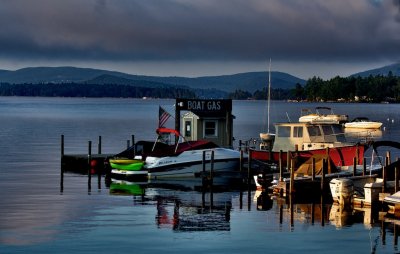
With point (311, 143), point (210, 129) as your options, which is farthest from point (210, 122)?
point (311, 143)

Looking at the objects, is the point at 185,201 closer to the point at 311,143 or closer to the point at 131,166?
the point at 131,166

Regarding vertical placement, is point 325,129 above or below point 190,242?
above

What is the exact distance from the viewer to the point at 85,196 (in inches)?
1972

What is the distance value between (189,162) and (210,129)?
23.7 ft

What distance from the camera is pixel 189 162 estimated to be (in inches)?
2248

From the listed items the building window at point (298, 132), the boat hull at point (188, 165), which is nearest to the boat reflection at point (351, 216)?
the boat hull at point (188, 165)

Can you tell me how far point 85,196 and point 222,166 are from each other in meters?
10.9

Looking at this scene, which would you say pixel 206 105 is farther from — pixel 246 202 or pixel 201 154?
pixel 246 202

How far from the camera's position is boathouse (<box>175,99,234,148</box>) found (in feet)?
208

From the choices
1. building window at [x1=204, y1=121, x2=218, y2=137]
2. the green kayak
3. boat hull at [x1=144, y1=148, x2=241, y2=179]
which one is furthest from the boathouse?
the green kayak

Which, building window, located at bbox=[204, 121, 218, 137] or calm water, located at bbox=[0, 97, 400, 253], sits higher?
building window, located at bbox=[204, 121, 218, 137]

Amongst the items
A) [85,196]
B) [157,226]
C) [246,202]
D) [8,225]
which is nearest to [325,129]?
[246,202]

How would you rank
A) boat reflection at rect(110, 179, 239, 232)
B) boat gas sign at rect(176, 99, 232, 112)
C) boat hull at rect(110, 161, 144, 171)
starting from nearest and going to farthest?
boat reflection at rect(110, 179, 239, 232) → boat hull at rect(110, 161, 144, 171) → boat gas sign at rect(176, 99, 232, 112)

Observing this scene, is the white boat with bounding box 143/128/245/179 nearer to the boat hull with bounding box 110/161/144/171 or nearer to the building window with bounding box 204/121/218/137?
the boat hull with bounding box 110/161/144/171
